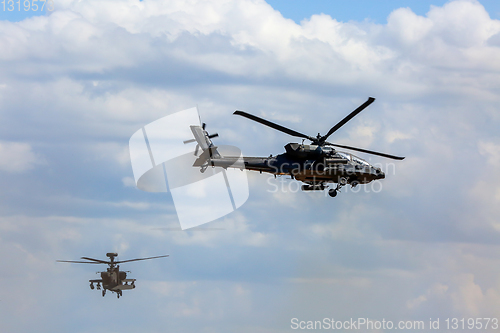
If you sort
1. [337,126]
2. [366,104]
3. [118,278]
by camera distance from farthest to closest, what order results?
1. [118,278]
2. [337,126]
3. [366,104]

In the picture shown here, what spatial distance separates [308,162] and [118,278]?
51.6 m

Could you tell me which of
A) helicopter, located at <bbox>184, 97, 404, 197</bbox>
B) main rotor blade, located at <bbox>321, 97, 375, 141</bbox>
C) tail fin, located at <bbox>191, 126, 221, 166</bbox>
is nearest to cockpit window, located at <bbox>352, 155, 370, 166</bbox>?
helicopter, located at <bbox>184, 97, 404, 197</bbox>

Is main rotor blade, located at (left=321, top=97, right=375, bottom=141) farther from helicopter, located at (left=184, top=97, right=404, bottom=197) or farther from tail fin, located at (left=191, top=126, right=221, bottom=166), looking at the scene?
tail fin, located at (left=191, top=126, right=221, bottom=166)

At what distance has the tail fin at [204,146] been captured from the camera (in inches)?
2822

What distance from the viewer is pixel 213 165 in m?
71.2

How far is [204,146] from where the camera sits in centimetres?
7344

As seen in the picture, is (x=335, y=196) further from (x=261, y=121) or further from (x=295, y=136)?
(x=261, y=121)

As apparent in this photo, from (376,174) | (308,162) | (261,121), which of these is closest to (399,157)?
(376,174)

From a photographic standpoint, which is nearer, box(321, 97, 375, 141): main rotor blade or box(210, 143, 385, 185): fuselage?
box(321, 97, 375, 141): main rotor blade

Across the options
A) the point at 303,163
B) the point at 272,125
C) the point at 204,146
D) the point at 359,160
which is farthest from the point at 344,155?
the point at 204,146

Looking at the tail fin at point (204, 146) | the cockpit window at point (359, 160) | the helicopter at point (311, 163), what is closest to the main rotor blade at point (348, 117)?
the helicopter at point (311, 163)

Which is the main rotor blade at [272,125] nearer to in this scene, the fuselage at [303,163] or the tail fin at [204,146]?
the fuselage at [303,163]

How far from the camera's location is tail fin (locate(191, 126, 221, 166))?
7169 centimetres

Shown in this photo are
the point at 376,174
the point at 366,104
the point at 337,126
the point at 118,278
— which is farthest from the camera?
the point at 118,278
